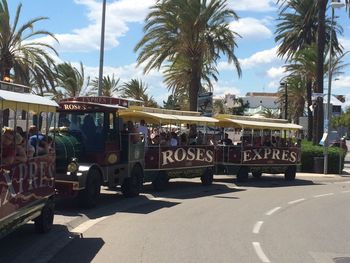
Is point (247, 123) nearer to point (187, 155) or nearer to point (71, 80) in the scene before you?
point (187, 155)

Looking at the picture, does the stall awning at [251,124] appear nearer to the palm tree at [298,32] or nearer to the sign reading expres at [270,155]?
the sign reading expres at [270,155]

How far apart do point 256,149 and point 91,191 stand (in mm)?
11473

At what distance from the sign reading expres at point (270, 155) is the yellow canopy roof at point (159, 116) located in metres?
2.70

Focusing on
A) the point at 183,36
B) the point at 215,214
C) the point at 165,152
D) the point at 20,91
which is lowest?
the point at 215,214

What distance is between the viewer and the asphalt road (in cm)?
852

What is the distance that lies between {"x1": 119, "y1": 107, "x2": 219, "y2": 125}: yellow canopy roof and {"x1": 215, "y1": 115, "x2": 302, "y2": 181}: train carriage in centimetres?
206

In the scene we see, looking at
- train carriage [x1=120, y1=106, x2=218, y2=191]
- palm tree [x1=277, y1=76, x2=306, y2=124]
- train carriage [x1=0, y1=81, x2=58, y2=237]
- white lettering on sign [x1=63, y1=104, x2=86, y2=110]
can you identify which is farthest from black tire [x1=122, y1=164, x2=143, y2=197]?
palm tree [x1=277, y1=76, x2=306, y2=124]

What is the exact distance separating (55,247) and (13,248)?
0.63m

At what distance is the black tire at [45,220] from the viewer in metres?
9.73

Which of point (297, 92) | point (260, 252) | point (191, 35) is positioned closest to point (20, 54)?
point (191, 35)

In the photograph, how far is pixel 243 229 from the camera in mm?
11227

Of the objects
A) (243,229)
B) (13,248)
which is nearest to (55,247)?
(13,248)

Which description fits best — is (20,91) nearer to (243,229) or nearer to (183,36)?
(243,229)

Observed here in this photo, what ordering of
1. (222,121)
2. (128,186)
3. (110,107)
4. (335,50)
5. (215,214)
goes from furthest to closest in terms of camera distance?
(335,50)
(222,121)
(128,186)
(110,107)
(215,214)
